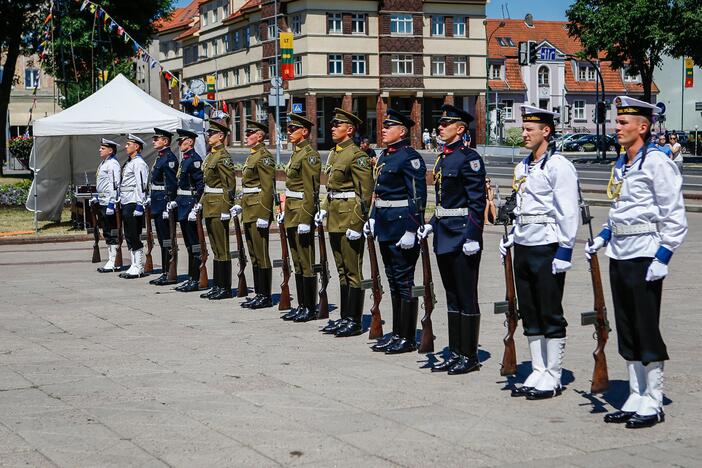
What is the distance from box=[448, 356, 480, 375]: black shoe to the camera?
28.6ft

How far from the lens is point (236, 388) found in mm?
8383

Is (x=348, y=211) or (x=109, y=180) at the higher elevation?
(x=109, y=180)

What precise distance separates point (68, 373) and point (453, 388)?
321 cm

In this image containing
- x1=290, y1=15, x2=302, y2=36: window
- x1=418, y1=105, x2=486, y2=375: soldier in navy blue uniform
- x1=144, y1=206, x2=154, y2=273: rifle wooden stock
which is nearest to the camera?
x1=418, y1=105, x2=486, y2=375: soldier in navy blue uniform

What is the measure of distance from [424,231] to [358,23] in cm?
7570

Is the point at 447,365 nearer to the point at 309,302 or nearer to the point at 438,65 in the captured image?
the point at 309,302

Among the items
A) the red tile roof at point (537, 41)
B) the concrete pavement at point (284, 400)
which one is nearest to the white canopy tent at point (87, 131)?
the concrete pavement at point (284, 400)

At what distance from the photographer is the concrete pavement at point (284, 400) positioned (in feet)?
21.4

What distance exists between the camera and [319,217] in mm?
11430

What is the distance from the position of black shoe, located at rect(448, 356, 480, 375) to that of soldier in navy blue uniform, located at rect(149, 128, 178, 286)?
23.6 ft

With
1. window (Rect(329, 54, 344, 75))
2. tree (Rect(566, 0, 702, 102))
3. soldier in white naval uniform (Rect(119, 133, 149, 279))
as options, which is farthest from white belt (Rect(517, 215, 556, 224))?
window (Rect(329, 54, 344, 75))

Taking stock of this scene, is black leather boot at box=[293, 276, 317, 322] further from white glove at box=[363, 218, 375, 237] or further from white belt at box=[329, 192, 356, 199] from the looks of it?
Answer: white glove at box=[363, 218, 375, 237]

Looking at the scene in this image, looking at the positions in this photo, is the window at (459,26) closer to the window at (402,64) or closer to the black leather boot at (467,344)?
the window at (402,64)

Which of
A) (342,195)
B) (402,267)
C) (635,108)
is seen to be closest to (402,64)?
(342,195)
